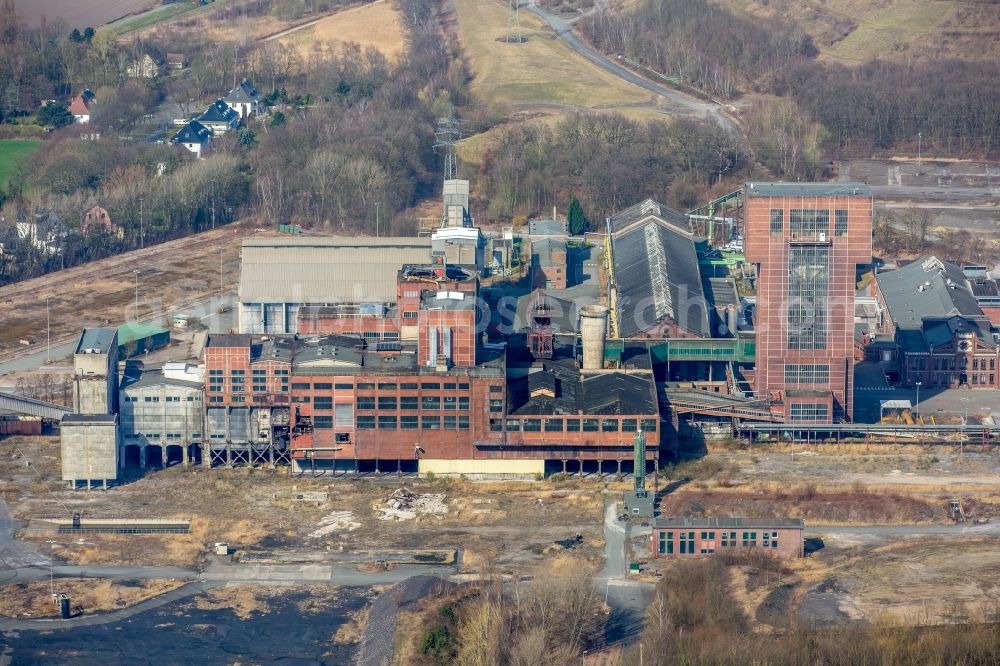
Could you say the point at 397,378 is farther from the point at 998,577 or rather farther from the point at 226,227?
the point at 226,227

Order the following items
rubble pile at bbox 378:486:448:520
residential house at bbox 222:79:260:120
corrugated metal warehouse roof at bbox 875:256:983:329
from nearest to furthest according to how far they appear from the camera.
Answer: rubble pile at bbox 378:486:448:520
corrugated metal warehouse roof at bbox 875:256:983:329
residential house at bbox 222:79:260:120

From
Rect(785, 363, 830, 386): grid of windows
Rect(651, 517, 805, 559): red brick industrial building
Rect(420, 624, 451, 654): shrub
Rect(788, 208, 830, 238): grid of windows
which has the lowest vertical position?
Rect(420, 624, 451, 654): shrub

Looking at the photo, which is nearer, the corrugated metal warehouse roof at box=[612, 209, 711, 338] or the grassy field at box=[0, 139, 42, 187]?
the corrugated metal warehouse roof at box=[612, 209, 711, 338]

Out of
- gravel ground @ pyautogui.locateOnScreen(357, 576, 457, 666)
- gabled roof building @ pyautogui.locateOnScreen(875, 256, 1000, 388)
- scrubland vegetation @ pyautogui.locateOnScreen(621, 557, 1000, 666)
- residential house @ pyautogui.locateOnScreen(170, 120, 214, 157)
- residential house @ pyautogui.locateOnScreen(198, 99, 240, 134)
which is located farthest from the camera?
residential house @ pyautogui.locateOnScreen(198, 99, 240, 134)

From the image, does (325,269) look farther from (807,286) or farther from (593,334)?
(807,286)

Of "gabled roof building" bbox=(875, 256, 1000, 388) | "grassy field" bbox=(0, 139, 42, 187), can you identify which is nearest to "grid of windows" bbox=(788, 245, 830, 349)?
"gabled roof building" bbox=(875, 256, 1000, 388)

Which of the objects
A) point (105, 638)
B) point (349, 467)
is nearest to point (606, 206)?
point (349, 467)

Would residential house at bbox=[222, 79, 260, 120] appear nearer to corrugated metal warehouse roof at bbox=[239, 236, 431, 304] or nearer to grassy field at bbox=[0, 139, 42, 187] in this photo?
grassy field at bbox=[0, 139, 42, 187]

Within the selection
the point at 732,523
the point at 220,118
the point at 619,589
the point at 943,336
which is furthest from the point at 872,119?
the point at 619,589
